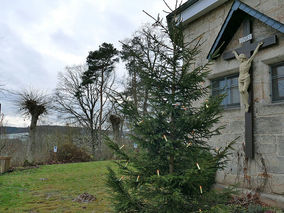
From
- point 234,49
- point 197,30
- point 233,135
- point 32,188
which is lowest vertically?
point 32,188

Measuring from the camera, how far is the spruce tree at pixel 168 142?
9.14 feet

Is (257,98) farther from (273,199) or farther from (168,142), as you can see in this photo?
(168,142)

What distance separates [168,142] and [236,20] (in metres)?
4.43

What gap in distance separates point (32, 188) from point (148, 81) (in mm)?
5451

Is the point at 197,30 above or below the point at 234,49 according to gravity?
above

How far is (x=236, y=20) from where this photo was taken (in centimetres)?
573

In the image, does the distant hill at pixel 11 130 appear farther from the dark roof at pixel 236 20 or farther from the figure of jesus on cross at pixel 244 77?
the figure of jesus on cross at pixel 244 77

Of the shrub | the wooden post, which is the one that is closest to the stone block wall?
the wooden post

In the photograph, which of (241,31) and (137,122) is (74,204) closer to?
(137,122)

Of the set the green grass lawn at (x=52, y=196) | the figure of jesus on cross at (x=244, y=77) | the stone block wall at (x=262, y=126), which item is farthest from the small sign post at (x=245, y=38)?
the green grass lawn at (x=52, y=196)

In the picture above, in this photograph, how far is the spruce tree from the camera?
110 inches

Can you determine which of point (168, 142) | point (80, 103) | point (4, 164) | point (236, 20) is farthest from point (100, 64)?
point (168, 142)

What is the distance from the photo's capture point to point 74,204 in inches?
192

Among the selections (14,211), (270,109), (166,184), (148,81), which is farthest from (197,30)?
(14,211)
